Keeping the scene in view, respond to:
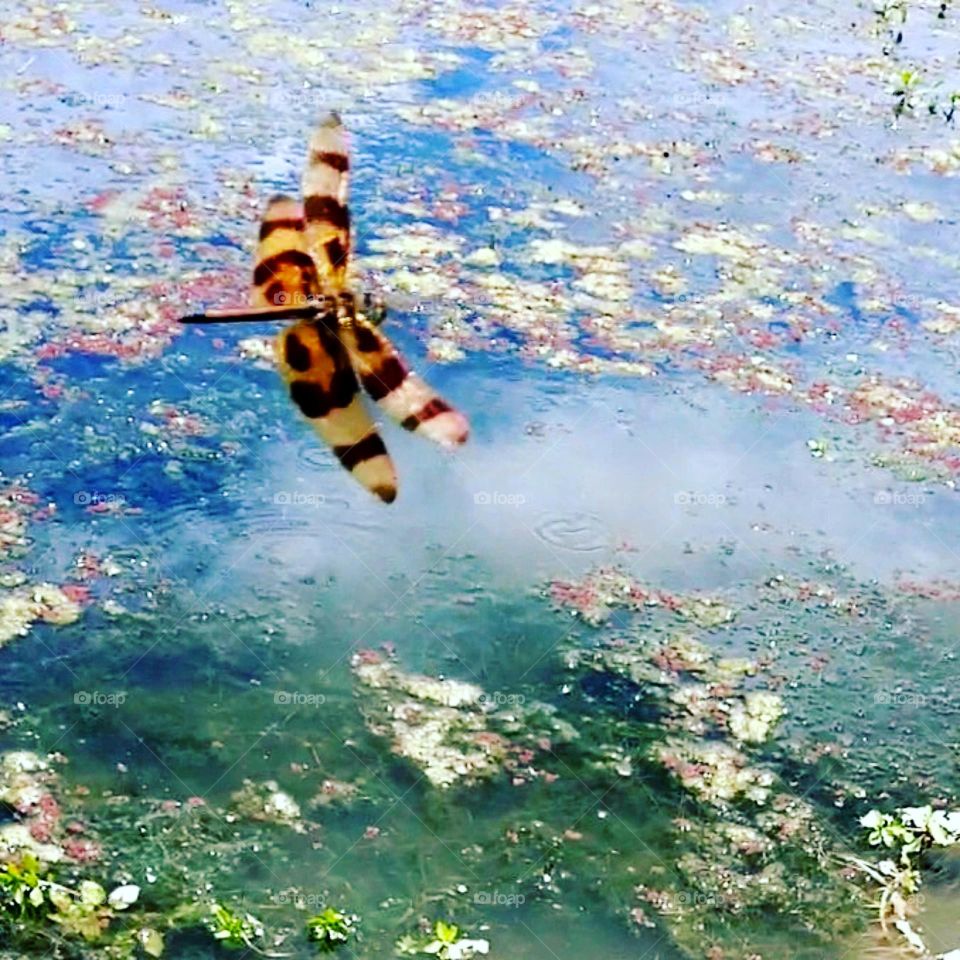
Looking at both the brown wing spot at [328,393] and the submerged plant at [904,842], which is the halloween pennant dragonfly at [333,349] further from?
the submerged plant at [904,842]

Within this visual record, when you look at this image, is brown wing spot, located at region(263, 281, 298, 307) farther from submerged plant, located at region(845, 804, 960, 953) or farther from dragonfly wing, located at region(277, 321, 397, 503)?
submerged plant, located at region(845, 804, 960, 953)

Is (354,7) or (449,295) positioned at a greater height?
(354,7)

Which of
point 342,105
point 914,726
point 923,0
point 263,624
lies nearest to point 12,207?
point 342,105

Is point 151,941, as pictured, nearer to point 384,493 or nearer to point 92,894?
point 92,894

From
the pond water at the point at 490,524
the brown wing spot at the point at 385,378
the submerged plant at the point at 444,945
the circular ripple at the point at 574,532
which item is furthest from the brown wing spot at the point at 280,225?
the circular ripple at the point at 574,532

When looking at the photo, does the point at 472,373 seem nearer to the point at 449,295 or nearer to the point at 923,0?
the point at 449,295

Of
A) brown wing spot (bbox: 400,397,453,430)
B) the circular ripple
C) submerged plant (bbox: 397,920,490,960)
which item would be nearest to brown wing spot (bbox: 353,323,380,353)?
brown wing spot (bbox: 400,397,453,430)
